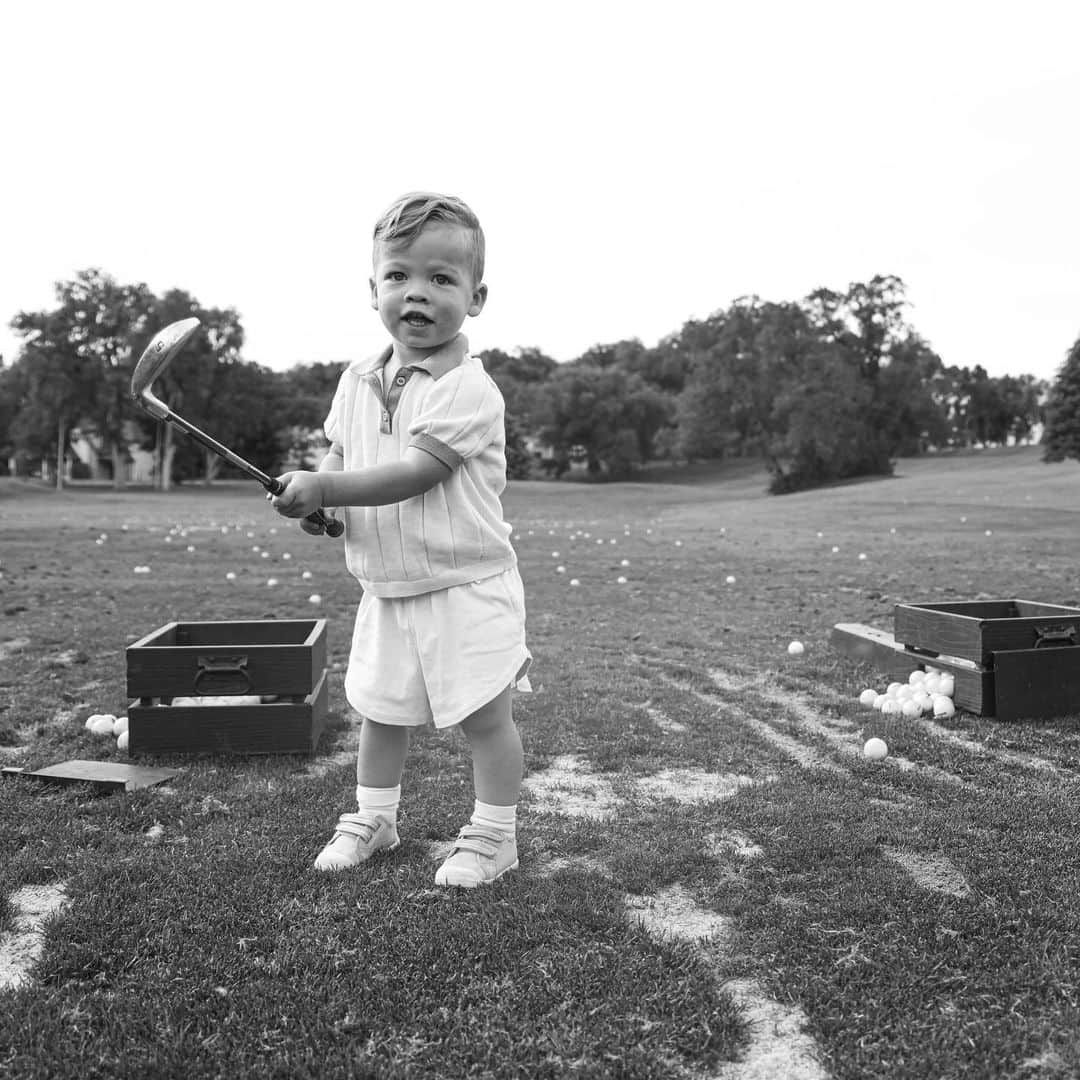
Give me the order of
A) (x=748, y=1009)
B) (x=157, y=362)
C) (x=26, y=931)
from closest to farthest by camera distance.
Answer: (x=748, y=1009), (x=26, y=931), (x=157, y=362)

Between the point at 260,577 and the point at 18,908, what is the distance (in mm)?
9969

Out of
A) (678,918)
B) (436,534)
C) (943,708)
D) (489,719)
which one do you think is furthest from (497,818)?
(943,708)

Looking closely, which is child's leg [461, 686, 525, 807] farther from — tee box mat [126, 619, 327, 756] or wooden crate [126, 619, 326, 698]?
wooden crate [126, 619, 326, 698]

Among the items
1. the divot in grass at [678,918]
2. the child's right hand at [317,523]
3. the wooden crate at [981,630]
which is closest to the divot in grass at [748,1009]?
the divot in grass at [678,918]

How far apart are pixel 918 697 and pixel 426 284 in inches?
154

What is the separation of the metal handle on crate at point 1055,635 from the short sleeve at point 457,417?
3.87 m

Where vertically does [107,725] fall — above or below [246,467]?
below

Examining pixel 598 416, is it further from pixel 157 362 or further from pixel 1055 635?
pixel 157 362

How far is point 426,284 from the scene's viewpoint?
340cm

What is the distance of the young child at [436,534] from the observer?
3377 millimetres

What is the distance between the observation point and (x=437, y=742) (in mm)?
5180

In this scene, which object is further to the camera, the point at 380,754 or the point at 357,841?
the point at 380,754

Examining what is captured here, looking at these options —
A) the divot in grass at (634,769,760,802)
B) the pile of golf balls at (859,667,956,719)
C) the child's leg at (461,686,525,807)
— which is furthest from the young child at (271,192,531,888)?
the pile of golf balls at (859,667,956,719)

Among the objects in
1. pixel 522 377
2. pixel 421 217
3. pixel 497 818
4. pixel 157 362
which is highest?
pixel 522 377
